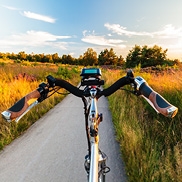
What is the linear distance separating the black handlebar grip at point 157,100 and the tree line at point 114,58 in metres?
7.09

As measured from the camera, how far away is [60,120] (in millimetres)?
5691

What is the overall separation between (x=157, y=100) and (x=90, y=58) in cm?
6823

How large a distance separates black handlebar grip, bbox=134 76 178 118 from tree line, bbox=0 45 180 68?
7091 millimetres

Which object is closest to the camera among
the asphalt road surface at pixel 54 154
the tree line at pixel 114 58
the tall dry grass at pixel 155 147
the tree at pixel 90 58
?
the tall dry grass at pixel 155 147

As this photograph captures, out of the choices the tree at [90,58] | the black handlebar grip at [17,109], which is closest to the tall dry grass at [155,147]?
the black handlebar grip at [17,109]

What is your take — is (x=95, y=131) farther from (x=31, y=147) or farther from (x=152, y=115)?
(x=152, y=115)

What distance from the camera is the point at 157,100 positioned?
1009mm

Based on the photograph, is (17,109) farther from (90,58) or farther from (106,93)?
(90,58)

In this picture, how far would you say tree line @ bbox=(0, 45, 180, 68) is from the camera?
4247cm

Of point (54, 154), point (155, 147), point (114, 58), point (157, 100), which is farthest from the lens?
point (114, 58)

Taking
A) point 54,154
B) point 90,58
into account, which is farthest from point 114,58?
point 54,154

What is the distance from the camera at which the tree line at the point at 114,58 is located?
4247 centimetres

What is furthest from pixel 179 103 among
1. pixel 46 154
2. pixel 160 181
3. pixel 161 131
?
pixel 46 154

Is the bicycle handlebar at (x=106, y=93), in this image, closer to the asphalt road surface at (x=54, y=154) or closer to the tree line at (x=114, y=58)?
the asphalt road surface at (x=54, y=154)
